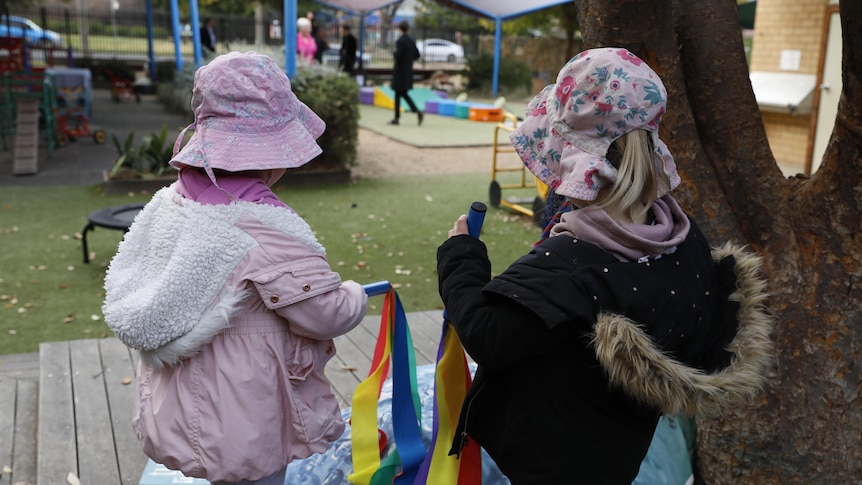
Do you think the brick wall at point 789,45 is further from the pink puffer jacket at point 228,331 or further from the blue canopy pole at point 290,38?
the pink puffer jacket at point 228,331

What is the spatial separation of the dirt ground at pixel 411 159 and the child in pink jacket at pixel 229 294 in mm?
9421

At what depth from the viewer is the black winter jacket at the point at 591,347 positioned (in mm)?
1715

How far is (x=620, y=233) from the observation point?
1746mm

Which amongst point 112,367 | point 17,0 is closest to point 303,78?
point 112,367

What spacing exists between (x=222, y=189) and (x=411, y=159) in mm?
11068

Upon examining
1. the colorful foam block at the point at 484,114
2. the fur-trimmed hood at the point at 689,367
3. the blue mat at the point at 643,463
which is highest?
the fur-trimmed hood at the point at 689,367

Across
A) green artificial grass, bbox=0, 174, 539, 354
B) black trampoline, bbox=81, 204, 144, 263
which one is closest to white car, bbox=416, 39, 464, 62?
green artificial grass, bbox=0, 174, 539, 354

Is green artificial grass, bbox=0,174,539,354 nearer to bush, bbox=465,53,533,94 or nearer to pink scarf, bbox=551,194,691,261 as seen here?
pink scarf, bbox=551,194,691,261

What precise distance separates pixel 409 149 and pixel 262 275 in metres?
12.2

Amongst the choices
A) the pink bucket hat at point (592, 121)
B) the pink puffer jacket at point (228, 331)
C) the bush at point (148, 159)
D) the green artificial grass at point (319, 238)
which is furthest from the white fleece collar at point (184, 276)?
the bush at point (148, 159)

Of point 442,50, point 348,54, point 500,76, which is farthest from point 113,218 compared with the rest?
point 442,50

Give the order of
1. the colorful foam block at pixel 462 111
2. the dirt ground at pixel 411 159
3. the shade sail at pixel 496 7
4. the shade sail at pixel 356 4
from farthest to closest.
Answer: the shade sail at pixel 356 4, the shade sail at pixel 496 7, the colorful foam block at pixel 462 111, the dirt ground at pixel 411 159

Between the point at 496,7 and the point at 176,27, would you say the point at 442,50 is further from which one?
the point at 176,27

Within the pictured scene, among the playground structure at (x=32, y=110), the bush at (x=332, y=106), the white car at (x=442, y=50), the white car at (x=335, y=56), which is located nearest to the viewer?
the bush at (x=332, y=106)
